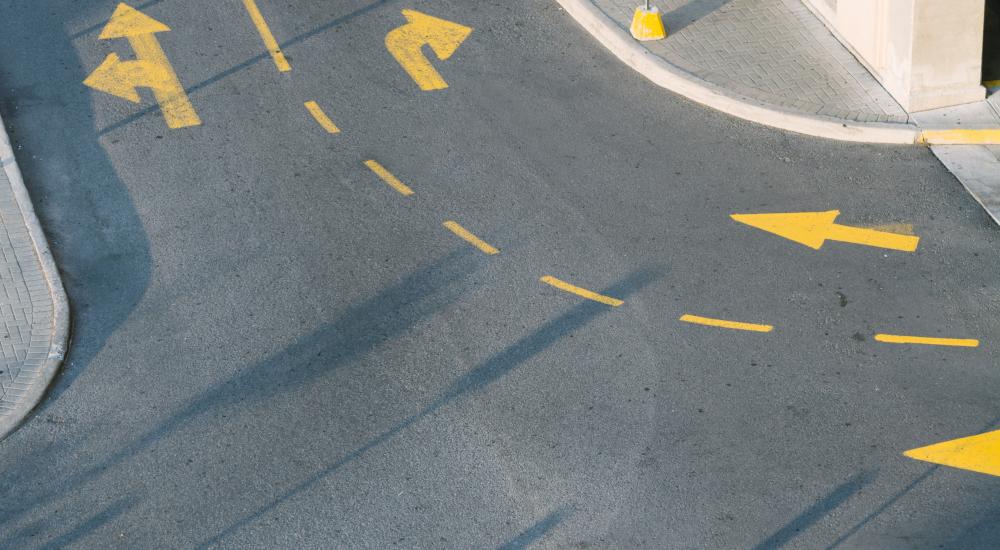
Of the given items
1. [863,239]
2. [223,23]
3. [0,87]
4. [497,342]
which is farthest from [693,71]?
[0,87]

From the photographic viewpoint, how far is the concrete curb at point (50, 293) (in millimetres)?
10109

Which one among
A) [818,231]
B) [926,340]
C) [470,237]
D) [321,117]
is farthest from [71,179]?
[926,340]

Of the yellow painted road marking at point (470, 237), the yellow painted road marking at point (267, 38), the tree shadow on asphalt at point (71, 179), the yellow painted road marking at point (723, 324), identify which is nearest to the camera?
the yellow painted road marking at point (723, 324)

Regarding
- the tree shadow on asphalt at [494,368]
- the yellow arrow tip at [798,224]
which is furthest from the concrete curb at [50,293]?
the yellow arrow tip at [798,224]

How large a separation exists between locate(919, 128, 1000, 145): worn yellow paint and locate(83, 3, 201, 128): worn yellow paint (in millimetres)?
7919

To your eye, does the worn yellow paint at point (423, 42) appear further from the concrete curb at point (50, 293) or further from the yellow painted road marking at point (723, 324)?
the yellow painted road marking at point (723, 324)

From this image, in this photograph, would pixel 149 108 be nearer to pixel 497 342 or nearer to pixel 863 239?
pixel 497 342

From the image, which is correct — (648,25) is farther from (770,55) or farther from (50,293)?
(50,293)

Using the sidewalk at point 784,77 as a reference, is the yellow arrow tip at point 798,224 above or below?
below

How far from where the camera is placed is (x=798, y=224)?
38.3 ft

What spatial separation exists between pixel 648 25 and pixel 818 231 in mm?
3984

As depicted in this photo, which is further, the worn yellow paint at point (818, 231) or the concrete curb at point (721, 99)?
the concrete curb at point (721, 99)

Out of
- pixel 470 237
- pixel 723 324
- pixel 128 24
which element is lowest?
pixel 723 324

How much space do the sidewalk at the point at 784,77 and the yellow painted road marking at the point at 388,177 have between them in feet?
11.3
